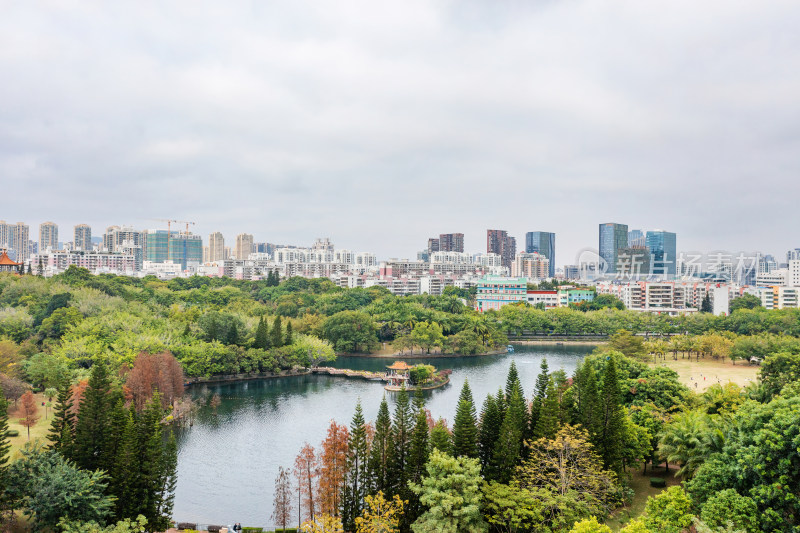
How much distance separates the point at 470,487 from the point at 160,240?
5069 inches

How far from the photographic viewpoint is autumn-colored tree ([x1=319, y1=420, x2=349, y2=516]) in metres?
15.4

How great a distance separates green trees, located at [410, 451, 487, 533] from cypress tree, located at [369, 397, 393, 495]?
1.80 meters

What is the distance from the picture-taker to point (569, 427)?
1566cm

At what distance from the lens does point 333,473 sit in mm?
15586

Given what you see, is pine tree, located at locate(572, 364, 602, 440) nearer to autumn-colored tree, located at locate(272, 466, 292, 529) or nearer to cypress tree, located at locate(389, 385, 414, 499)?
cypress tree, located at locate(389, 385, 414, 499)

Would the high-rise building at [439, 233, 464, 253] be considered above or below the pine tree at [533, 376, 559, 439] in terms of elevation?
above

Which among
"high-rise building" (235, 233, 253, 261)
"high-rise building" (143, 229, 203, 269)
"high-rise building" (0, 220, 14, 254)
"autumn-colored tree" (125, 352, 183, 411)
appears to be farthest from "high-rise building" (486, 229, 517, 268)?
"autumn-colored tree" (125, 352, 183, 411)

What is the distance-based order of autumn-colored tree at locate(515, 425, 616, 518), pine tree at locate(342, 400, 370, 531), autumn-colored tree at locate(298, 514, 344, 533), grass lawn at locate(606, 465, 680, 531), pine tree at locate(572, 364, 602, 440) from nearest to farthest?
autumn-colored tree at locate(298, 514, 344, 533) → autumn-colored tree at locate(515, 425, 616, 518) → grass lawn at locate(606, 465, 680, 531) → pine tree at locate(342, 400, 370, 531) → pine tree at locate(572, 364, 602, 440)

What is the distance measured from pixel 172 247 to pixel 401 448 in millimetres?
126271

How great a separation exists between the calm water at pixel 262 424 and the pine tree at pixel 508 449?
638 cm

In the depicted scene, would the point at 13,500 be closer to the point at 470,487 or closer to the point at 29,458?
the point at 29,458

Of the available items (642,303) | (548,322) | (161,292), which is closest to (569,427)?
(548,322)

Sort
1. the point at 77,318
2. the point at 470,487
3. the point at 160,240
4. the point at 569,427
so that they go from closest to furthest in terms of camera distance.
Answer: the point at 470,487, the point at 569,427, the point at 77,318, the point at 160,240

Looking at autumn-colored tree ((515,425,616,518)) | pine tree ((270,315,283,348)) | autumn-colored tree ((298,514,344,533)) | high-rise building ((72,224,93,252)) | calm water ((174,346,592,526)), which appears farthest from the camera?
high-rise building ((72,224,93,252))
